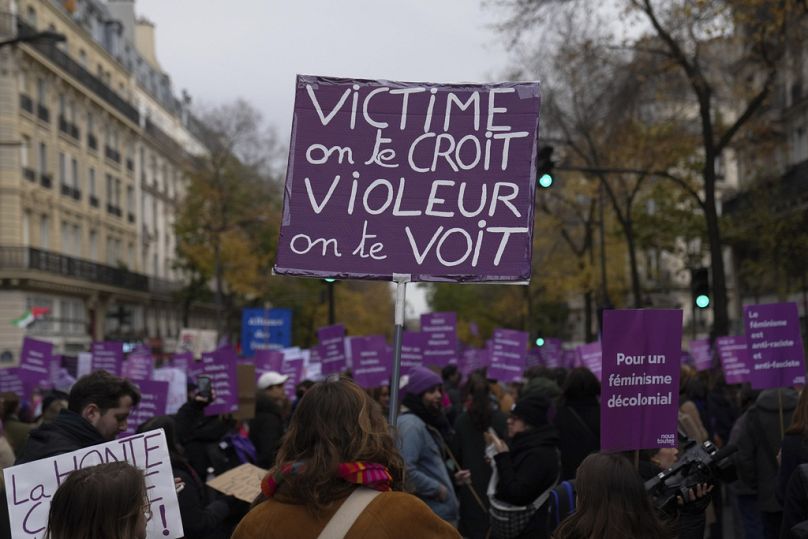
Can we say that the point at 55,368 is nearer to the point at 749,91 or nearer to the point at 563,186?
the point at 749,91

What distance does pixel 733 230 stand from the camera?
39969 mm

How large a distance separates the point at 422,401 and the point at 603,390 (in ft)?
9.22

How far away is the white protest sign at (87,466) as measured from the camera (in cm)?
458

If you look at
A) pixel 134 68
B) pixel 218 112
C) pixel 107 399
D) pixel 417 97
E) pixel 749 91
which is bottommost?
pixel 107 399

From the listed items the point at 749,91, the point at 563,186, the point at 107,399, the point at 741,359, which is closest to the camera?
the point at 107,399

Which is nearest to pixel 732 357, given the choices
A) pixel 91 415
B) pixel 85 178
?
pixel 91 415

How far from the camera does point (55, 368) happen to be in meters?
19.7

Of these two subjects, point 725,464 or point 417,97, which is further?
point 417,97

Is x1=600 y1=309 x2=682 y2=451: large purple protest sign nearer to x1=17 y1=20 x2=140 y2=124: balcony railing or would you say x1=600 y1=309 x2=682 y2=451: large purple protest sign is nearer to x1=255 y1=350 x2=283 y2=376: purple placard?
x1=255 y1=350 x2=283 y2=376: purple placard

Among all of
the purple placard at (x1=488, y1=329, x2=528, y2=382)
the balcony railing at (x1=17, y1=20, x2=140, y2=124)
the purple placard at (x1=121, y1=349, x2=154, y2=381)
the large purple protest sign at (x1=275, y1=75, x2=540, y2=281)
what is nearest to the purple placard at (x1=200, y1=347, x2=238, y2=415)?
the large purple protest sign at (x1=275, y1=75, x2=540, y2=281)

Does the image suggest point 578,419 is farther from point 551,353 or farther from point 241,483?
point 551,353

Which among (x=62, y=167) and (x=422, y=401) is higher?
(x=62, y=167)

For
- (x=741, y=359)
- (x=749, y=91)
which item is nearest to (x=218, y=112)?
(x=749, y=91)

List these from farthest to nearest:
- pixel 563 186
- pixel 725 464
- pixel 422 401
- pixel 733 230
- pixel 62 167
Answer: pixel 62 167 < pixel 563 186 < pixel 733 230 < pixel 422 401 < pixel 725 464
